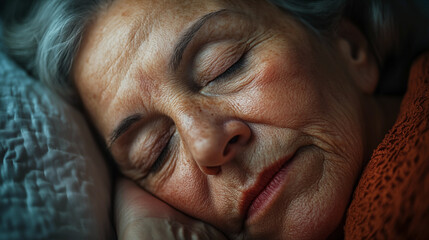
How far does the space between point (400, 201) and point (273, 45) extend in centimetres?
49

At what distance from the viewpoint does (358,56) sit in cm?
106

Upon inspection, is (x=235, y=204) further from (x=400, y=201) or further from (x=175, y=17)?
(x=175, y=17)

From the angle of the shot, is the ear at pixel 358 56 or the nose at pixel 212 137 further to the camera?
the ear at pixel 358 56

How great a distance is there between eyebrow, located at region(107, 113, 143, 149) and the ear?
2.24ft

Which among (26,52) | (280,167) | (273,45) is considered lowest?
(280,167)

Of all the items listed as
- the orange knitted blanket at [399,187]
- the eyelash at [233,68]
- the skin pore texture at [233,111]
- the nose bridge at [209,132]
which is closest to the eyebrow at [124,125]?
the skin pore texture at [233,111]

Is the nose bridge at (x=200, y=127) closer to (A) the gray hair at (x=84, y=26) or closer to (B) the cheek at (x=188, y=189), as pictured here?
(B) the cheek at (x=188, y=189)

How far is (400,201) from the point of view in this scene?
0.54 meters

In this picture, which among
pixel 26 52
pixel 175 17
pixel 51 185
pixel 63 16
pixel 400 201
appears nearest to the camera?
pixel 400 201

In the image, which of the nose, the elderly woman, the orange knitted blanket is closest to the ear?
the elderly woman

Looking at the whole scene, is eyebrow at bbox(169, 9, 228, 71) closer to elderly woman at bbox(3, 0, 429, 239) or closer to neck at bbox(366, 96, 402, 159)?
elderly woman at bbox(3, 0, 429, 239)

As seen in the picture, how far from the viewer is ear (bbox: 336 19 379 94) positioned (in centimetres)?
102

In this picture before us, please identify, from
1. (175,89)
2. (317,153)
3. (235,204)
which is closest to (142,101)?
(175,89)

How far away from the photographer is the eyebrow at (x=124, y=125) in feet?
2.99
